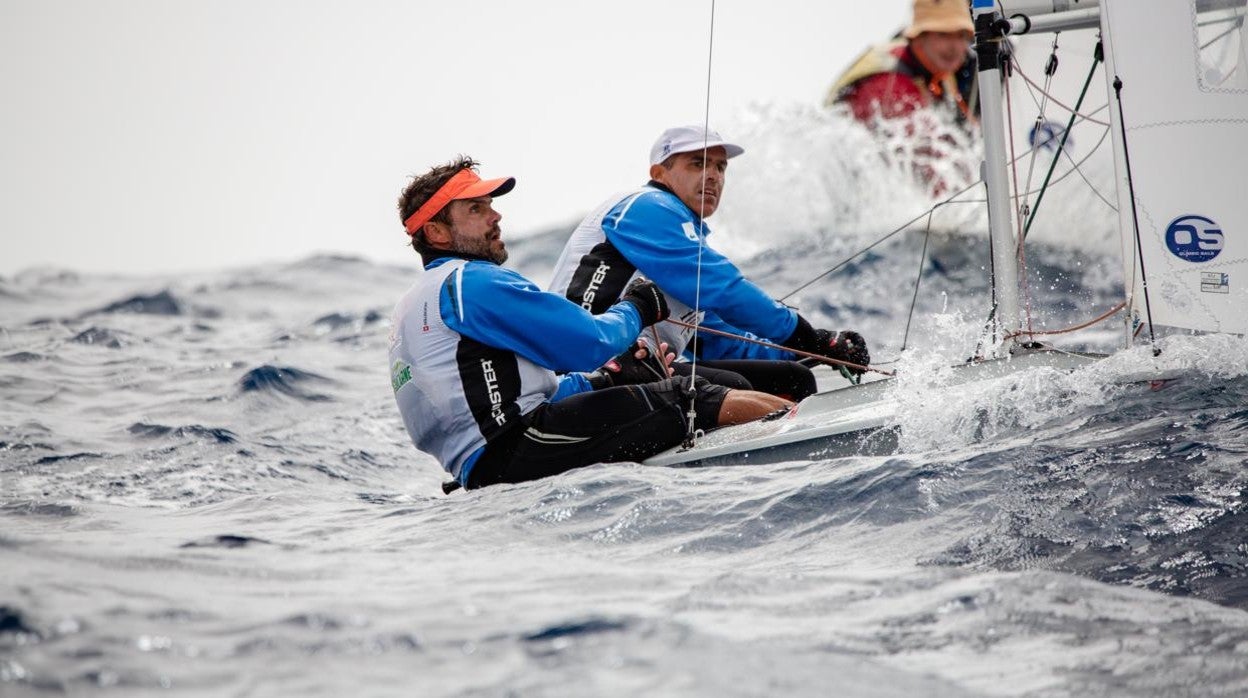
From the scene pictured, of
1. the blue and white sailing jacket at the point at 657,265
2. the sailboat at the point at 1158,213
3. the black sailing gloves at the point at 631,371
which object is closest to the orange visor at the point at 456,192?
the blue and white sailing jacket at the point at 657,265

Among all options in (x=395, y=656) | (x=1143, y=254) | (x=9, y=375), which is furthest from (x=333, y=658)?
(x=9, y=375)

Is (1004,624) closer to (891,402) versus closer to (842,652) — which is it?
(842,652)

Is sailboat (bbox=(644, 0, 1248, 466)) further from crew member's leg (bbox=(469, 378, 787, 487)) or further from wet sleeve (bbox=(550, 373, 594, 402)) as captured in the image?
wet sleeve (bbox=(550, 373, 594, 402))

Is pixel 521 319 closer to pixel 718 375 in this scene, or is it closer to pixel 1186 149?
pixel 718 375

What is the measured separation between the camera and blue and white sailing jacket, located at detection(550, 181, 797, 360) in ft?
15.7

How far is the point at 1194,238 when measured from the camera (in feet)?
14.1

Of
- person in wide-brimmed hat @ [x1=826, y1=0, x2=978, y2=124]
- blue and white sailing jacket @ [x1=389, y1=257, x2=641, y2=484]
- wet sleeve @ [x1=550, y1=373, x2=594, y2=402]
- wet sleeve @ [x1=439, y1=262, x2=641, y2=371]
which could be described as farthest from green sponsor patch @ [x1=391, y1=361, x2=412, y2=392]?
person in wide-brimmed hat @ [x1=826, y1=0, x2=978, y2=124]

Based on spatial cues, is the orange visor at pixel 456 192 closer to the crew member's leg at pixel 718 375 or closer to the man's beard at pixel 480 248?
the man's beard at pixel 480 248

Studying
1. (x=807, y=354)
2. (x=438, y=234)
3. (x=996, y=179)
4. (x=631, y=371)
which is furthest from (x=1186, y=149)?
(x=438, y=234)

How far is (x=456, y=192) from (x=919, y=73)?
7.94 meters

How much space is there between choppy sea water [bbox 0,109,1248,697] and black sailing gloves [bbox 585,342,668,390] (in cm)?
72

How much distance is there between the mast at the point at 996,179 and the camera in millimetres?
4621

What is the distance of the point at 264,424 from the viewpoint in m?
6.76

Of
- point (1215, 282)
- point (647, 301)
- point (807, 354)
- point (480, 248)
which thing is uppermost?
point (480, 248)
